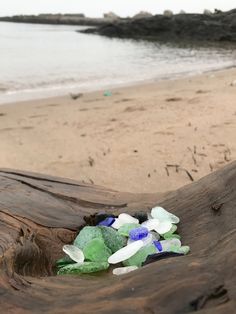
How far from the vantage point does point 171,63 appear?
1636 centimetres

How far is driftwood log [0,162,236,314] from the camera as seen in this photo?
1366 millimetres

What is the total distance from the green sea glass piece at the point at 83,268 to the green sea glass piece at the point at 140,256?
0.09 meters

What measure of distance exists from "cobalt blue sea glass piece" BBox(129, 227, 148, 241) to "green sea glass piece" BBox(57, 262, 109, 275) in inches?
8.8

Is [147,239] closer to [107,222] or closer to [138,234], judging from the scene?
[138,234]

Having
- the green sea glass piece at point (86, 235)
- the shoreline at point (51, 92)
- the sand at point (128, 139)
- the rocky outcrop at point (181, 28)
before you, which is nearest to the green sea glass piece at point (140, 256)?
the green sea glass piece at point (86, 235)

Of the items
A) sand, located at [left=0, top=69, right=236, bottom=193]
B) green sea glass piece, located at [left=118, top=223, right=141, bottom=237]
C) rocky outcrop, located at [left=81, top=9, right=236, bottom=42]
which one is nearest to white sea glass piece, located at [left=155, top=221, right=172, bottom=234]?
green sea glass piece, located at [left=118, top=223, right=141, bottom=237]

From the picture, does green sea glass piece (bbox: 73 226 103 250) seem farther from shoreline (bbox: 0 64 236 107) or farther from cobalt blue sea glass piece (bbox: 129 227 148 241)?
shoreline (bbox: 0 64 236 107)

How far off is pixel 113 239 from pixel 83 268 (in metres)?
0.27

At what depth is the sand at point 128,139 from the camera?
14.1ft

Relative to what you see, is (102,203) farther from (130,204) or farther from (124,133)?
(124,133)

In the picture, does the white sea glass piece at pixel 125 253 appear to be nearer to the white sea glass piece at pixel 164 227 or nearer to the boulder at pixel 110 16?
the white sea glass piece at pixel 164 227

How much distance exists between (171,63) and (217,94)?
9.16 meters

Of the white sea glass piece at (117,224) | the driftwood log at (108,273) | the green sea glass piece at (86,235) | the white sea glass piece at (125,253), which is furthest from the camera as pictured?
the white sea glass piece at (117,224)

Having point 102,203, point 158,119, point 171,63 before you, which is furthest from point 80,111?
point 171,63
